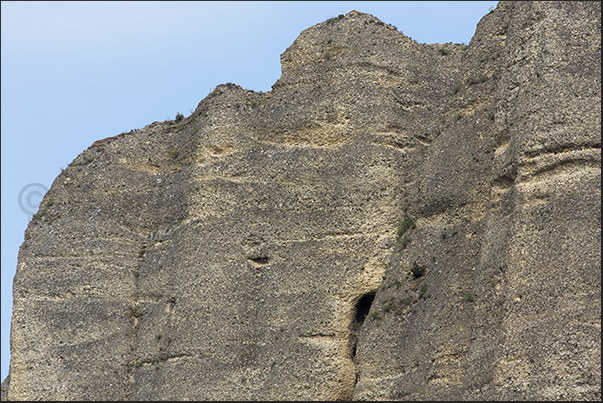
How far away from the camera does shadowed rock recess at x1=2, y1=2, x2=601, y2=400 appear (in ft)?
95.1

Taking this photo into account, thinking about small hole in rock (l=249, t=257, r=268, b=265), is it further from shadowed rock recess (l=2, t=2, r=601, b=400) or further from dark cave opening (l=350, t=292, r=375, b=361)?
dark cave opening (l=350, t=292, r=375, b=361)

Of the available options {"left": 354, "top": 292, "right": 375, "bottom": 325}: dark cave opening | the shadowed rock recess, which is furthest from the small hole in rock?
{"left": 354, "top": 292, "right": 375, "bottom": 325}: dark cave opening

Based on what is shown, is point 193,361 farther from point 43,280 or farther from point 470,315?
point 470,315

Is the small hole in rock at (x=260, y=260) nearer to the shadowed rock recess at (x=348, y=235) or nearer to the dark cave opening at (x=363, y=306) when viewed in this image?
the shadowed rock recess at (x=348, y=235)

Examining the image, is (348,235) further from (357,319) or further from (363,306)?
(357,319)

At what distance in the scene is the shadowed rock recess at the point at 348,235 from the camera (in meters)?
29.0

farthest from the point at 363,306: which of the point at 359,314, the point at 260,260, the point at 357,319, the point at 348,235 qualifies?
the point at 260,260

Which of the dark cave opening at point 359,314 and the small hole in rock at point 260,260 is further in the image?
the small hole in rock at point 260,260

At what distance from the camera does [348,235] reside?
36781 mm

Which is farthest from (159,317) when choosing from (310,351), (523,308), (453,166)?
(523,308)

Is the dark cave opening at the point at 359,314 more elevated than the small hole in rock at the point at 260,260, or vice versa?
the small hole in rock at the point at 260,260

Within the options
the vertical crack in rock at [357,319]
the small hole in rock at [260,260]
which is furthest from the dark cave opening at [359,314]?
the small hole in rock at [260,260]

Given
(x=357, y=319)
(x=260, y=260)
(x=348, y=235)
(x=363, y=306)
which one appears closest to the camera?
(x=357, y=319)

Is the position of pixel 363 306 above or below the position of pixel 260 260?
below
